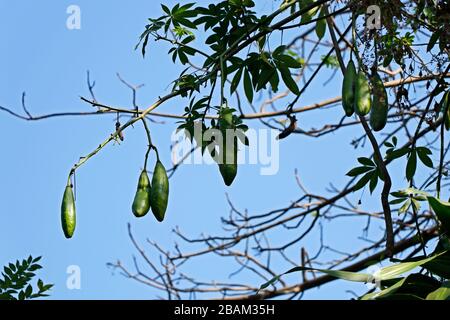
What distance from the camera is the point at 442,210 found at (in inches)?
74.2

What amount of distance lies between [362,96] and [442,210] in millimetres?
262

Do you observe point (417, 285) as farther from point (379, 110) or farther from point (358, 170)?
point (358, 170)

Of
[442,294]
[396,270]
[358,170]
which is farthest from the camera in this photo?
[358,170]

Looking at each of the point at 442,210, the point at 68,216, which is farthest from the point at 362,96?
the point at 68,216

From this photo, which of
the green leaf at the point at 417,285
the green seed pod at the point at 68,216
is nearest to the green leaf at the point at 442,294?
the green leaf at the point at 417,285

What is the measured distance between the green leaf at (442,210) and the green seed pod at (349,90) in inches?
9.2

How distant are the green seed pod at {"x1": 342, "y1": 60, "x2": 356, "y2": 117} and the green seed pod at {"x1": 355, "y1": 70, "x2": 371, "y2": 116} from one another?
2 cm

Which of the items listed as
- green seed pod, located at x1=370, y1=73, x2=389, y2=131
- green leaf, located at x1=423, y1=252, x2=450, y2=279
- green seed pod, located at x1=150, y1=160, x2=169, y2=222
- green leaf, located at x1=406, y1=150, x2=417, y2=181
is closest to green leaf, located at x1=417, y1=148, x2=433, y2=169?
green leaf, located at x1=406, y1=150, x2=417, y2=181

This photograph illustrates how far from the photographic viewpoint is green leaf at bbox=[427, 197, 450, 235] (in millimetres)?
1865

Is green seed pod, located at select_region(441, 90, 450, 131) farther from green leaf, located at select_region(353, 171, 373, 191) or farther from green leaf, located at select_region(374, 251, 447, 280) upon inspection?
green leaf, located at select_region(374, 251, 447, 280)
